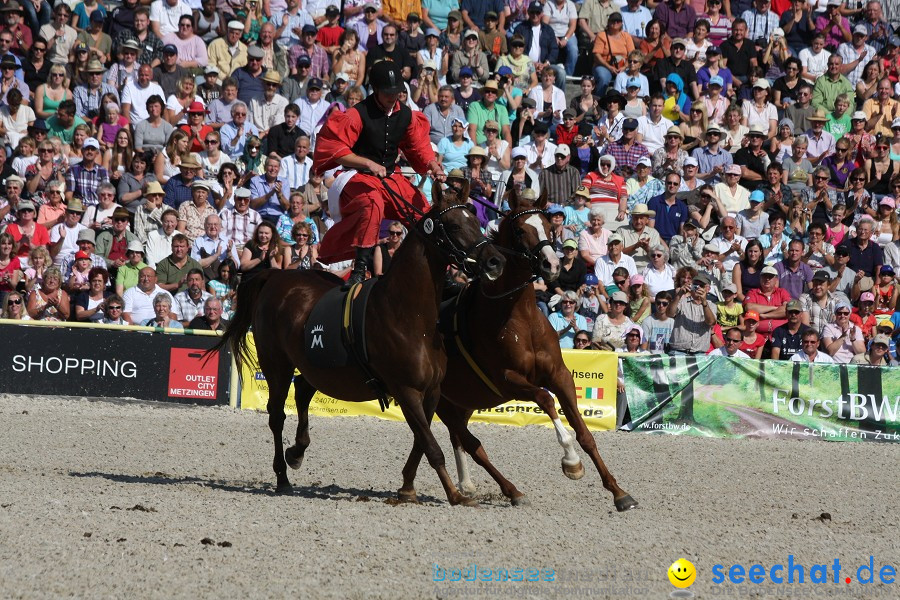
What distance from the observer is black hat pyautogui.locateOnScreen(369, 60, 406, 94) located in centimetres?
906

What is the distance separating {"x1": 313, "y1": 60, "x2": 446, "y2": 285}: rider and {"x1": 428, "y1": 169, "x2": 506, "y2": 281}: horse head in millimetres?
833

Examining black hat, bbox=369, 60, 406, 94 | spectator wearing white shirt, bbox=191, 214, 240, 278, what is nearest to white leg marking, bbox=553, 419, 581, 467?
black hat, bbox=369, 60, 406, 94

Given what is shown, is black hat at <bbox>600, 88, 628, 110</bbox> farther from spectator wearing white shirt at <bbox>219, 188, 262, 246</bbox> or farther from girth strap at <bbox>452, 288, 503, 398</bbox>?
girth strap at <bbox>452, 288, 503, 398</bbox>

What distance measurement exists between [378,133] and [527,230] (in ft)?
4.96

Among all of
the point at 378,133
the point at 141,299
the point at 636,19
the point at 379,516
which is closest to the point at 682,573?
the point at 379,516

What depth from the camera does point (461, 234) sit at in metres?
7.98

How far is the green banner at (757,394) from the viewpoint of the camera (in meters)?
14.0

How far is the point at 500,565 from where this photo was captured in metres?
6.32

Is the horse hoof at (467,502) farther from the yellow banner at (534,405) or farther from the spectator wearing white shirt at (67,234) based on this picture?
the spectator wearing white shirt at (67,234)

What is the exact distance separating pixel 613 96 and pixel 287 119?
457 centimetres

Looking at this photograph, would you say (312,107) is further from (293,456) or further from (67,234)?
(293,456)

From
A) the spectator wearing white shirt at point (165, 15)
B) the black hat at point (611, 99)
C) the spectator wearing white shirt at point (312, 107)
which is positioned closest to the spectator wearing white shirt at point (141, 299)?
the spectator wearing white shirt at point (312, 107)

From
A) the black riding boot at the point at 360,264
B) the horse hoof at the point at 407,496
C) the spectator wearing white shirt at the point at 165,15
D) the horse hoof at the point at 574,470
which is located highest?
the spectator wearing white shirt at the point at 165,15

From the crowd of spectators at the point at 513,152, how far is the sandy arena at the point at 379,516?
224 cm
